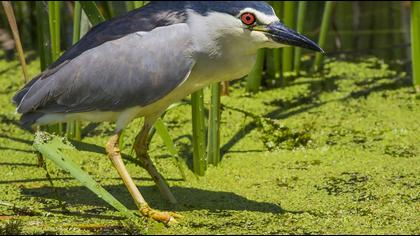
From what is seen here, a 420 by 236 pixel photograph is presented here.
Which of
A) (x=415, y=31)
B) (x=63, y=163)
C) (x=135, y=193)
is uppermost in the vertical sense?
(x=415, y=31)

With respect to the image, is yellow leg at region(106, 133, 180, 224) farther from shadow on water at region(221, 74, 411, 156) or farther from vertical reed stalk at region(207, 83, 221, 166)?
shadow on water at region(221, 74, 411, 156)

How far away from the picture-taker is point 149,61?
103 inches

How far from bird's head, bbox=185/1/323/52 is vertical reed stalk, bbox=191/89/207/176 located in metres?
0.48

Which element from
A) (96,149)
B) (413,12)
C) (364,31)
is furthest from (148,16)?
(364,31)

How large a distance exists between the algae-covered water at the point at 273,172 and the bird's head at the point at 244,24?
22.3 inches

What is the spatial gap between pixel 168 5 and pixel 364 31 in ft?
10.9

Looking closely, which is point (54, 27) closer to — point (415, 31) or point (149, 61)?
point (149, 61)

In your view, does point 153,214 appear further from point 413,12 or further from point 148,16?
point 413,12

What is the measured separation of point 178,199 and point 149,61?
59 cm

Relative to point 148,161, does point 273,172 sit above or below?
below

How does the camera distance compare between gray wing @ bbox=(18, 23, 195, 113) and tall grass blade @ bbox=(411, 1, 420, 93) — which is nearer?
gray wing @ bbox=(18, 23, 195, 113)

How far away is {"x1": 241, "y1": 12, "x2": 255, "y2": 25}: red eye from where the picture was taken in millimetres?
2551

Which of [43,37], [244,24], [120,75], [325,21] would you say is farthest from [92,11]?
[325,21]

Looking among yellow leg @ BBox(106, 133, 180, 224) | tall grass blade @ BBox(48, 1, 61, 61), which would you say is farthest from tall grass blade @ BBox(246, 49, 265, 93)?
yellow leg @ BBox(106, 133, 180, 224)
